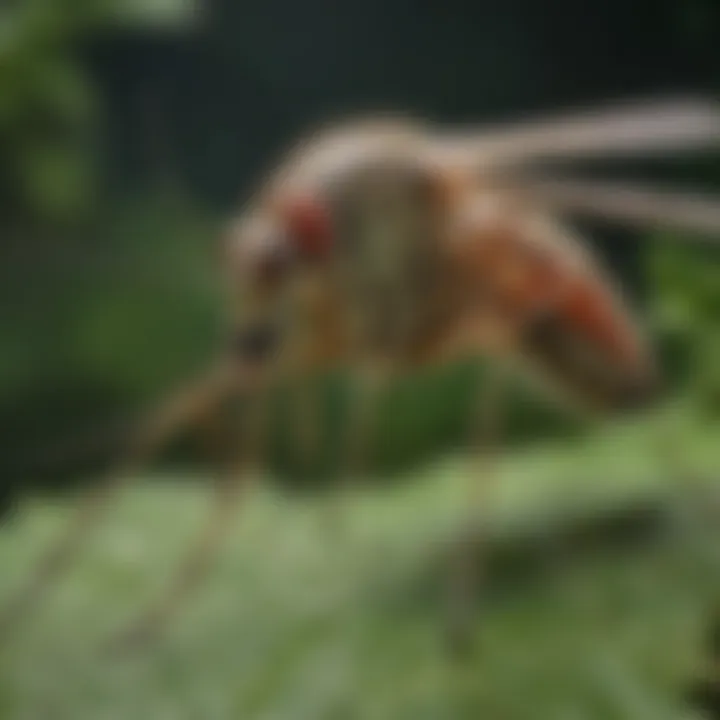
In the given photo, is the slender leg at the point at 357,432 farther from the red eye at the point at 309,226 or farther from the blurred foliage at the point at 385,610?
the red eye at the point at 309,226

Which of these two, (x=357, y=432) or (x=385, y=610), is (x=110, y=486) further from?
(x=357, y=432)

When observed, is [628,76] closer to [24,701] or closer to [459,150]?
[459,150]

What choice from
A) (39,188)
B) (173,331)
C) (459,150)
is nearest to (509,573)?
(459,150)

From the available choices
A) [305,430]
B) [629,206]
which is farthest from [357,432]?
[629,206]

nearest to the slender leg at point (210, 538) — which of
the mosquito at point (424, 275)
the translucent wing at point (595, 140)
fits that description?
the mosquito at point (424, 275)

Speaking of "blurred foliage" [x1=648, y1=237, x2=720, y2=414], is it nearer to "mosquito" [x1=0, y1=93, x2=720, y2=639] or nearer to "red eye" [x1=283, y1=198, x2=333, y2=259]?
"mosquito" [x1=0, y1=93, x2=720, y2=639]

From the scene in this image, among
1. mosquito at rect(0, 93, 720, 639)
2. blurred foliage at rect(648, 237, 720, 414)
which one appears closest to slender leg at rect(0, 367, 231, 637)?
mosquito at rect(0, 93, 720, 639)
